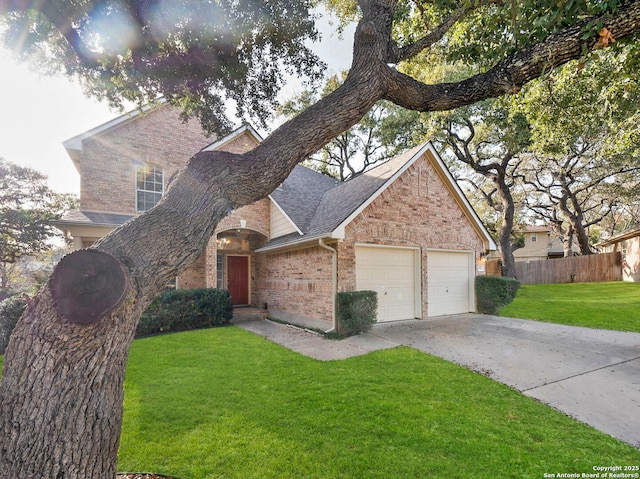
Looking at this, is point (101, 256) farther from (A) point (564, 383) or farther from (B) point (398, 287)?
(B) point (398, 287)

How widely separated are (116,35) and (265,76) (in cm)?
267

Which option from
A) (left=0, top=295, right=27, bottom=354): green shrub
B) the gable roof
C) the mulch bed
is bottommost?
the mulch bed

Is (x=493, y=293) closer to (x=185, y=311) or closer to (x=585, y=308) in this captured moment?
(x=585, y=308)

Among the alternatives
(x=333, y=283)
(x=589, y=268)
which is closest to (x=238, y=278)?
(x=333, y=283)

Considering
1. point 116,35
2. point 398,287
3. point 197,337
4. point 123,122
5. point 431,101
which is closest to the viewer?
point 431,101

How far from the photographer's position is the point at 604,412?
167 inches

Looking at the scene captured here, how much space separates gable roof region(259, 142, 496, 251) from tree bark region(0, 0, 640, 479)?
5406mm

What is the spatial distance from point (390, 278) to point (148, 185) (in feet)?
33.4

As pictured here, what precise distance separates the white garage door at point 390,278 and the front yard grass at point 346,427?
12.4 feet

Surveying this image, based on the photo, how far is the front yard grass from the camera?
10.3ft

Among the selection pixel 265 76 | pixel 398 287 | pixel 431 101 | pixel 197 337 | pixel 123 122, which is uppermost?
pixel 123 122

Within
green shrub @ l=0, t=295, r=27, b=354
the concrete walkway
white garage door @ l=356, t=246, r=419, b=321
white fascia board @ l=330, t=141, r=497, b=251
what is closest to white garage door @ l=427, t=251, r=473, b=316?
the concrete walkway

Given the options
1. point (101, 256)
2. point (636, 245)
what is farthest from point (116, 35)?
point (636, 245)

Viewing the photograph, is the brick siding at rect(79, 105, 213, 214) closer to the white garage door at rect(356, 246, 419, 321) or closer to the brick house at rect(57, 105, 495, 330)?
the brick house at rect(57, 105, 495, 330)
